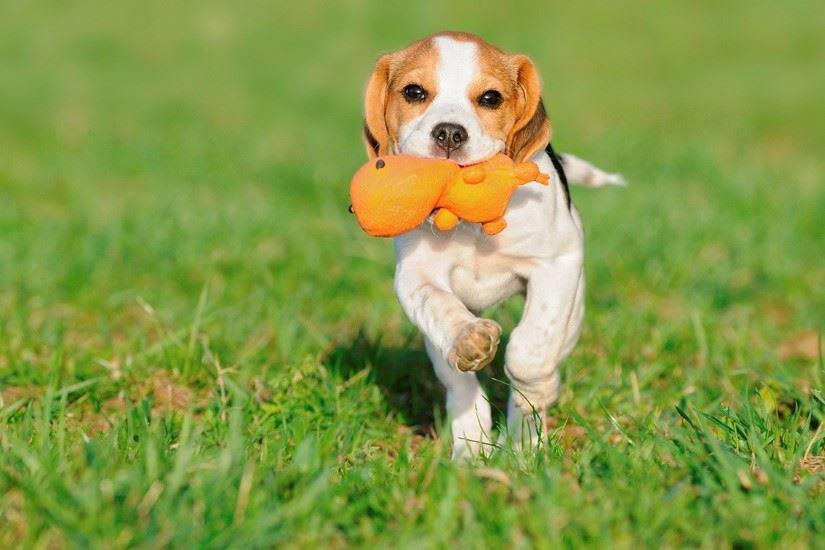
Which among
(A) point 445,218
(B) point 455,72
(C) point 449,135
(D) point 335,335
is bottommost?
(D) point 335,335

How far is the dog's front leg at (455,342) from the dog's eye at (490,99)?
2.06 feet

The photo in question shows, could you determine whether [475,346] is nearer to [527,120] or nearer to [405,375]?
[527,120]

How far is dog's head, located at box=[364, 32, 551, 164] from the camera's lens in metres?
3.92

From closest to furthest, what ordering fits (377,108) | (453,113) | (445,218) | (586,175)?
(445,218), (453,113), (377,108), (586,175)

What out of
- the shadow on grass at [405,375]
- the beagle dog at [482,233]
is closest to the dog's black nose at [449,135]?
the beagle dog at [482,233]

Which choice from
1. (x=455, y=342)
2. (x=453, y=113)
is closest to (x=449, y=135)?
(x=453, y=113)

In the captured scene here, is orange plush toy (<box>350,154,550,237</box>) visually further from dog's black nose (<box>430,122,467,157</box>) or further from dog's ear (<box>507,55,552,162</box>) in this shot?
dog's ear (<box>507,55,552,162</box>)

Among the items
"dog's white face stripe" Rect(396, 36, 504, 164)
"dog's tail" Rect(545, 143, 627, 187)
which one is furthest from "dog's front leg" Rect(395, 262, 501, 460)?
"dog's tail" Rect(545, 143, 627, 187)

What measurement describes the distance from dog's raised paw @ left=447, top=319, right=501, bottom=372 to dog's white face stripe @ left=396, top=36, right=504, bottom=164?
0.64 m

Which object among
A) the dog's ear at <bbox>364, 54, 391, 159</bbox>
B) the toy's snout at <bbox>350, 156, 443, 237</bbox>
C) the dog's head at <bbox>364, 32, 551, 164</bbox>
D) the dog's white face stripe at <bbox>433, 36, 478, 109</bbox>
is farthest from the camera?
the dog's ear at <bbox>364, 54, 391, 159</bbox>

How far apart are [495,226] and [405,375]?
49.9 inches

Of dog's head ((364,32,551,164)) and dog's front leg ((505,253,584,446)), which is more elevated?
dog's head ((364,32,551,164))

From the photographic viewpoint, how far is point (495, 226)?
385 centimetres

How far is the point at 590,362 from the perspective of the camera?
5059 mm
